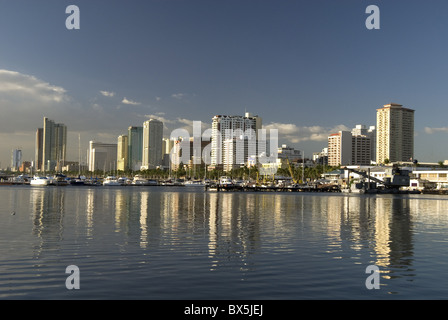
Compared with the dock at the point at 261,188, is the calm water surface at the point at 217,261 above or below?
above

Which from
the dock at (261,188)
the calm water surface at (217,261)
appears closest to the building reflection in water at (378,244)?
the calm water surface at (217,261)

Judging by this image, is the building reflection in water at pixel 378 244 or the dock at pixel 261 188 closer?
the building reflection in water at pixel 378 244

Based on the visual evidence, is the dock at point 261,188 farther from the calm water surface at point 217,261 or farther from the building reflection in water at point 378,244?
the calm water surface at point 217,261

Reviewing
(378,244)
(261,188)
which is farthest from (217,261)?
(261,188)

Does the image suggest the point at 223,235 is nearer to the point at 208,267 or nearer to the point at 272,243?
the point at 272,243

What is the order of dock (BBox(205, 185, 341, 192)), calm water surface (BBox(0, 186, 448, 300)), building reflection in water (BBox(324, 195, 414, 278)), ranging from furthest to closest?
dock (BBox(205, 185, 341, 192)) < building reflection in water (BBox(324, 195, 414, 278)) < calm water surface (BBox(0, 186, 448, 300))

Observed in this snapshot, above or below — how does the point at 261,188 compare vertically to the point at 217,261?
below

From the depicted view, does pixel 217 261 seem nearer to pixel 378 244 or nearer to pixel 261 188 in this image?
pixel 378 244

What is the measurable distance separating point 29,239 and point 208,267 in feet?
46.8

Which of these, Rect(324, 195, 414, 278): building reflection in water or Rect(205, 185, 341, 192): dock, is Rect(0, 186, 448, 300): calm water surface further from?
Rect(205, 185, 341, 192): dock

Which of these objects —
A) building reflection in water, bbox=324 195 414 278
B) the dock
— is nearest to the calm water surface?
building reflection in water, bbox=324 195 414 278

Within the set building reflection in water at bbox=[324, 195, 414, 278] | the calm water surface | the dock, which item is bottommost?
the dock

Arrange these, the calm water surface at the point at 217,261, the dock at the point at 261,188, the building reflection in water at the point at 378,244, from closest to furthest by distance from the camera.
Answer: the calm water surface at the point at 217,261
the building reflection in water at the point at 378,244
the dock at the point at 261,188

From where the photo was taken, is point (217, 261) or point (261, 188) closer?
point (217, 261)
